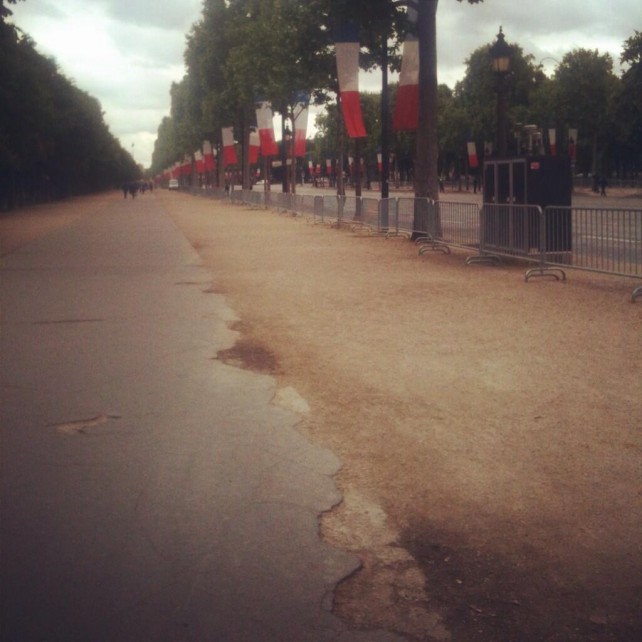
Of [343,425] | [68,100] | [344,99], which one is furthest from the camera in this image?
[68,100]

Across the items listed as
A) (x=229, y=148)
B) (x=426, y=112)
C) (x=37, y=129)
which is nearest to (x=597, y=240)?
(x=426, y=112)

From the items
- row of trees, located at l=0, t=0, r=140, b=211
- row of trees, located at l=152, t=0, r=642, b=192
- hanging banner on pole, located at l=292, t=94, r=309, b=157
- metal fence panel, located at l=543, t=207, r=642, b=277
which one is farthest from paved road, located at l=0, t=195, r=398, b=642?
hanging banner on pole, located at l=292, t=94, r=309, b=157

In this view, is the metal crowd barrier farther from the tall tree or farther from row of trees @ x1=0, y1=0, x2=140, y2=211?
the tall tree

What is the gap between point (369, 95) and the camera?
126 m

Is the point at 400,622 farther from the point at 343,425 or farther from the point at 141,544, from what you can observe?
the point at 343,425

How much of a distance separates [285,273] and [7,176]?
4771 centimetres

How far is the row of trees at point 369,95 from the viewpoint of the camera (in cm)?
3247

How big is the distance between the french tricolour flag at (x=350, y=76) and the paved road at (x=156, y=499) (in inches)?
671

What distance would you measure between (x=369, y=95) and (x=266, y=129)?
260 ft

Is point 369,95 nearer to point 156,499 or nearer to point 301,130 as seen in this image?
point 301,130

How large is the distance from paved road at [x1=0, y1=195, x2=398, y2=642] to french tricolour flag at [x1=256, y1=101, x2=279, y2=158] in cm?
3925

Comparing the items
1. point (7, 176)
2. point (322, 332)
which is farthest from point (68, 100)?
point (322, 332)

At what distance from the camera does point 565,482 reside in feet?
18.5

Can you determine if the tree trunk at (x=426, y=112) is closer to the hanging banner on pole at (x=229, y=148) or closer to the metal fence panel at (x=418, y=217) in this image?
the metal fence panel at (x=418, y=217)
